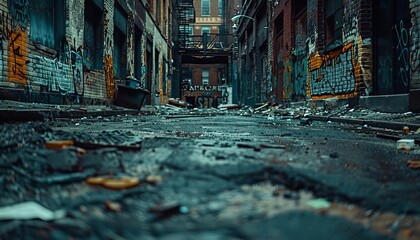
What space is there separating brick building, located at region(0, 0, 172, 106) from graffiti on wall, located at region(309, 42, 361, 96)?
660 centimetres

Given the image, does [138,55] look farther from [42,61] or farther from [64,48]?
[42,61]

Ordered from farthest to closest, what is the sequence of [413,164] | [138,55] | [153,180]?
1. [138,55]
2. [413,164]
3. [153,180]

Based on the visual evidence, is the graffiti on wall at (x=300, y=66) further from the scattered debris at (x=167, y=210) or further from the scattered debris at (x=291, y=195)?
the scattered debris at (x=167, y=210)

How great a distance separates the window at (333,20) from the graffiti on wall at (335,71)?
1.80 feet

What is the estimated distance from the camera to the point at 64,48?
8.03 metres

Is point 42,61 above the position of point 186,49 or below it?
below

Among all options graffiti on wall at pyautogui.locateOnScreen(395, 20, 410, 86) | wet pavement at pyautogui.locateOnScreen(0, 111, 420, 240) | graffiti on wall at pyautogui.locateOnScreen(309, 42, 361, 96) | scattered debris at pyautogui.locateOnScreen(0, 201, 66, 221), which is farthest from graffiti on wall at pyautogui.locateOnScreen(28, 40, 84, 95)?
graffiti on wall at pyautogui.locateOnScreen(395, 20, 410, 86)

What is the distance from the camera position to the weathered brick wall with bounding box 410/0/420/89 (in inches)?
230

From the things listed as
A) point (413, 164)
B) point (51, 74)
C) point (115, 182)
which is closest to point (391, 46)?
point (413, 164)

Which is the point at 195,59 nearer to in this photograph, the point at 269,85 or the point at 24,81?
the point at 269,85

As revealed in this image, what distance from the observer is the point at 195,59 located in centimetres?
3522

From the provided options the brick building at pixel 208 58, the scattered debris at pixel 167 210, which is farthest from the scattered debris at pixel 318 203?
the brick building at pixel 208 58

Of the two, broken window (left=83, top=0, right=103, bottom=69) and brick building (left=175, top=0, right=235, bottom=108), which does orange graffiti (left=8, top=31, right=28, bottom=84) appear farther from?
brick building (left=175, top=0, right=235, bottom=108)

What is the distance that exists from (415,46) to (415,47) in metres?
0.02
